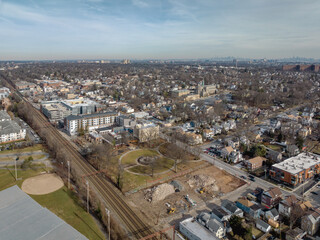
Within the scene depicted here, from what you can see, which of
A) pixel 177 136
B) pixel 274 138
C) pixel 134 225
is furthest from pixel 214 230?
pixel 274 138

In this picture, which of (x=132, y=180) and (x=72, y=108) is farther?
(x=72, y=108)

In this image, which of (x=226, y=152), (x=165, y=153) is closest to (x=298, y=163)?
(x=226, y=152)

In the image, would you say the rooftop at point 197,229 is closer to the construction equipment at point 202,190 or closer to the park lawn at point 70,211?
the construction equipment at point 202,190

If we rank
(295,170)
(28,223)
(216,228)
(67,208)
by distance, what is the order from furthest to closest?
(295,170)
(67,208)
(216,228)
(28,223)

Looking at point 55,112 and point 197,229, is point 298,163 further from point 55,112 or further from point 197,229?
point 55,112

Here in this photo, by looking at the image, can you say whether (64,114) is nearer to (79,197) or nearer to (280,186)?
(79,197)
